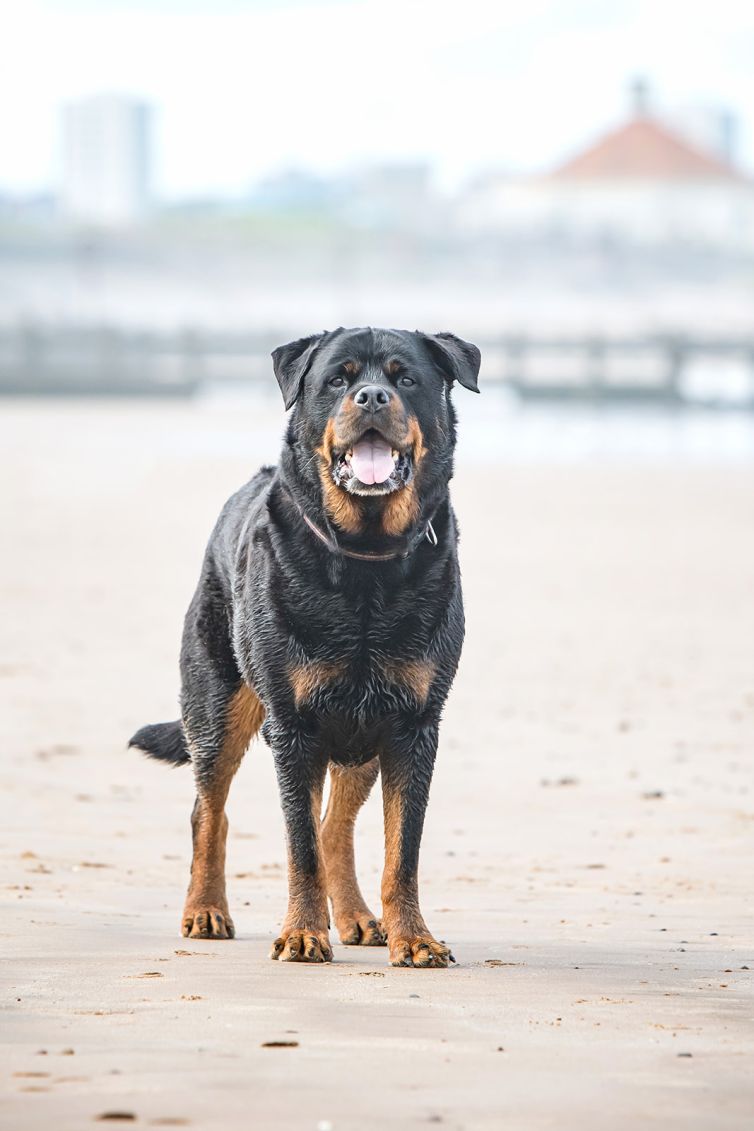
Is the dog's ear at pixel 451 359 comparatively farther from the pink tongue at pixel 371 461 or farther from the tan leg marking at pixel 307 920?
the tan leg marking at pixel 307 920

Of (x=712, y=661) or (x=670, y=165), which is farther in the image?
(x=670, y=165)

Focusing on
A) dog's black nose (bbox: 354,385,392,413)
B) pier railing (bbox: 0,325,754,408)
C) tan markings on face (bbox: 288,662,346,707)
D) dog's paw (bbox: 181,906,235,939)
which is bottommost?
dog's paw (bbox: 181,906,235,939)

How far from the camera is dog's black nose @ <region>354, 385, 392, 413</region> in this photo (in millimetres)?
5059

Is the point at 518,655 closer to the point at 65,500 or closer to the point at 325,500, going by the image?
the point at 325,500

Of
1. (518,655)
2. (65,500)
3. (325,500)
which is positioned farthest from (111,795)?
(65,500)

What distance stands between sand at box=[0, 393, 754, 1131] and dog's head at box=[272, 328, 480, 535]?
1269 mm

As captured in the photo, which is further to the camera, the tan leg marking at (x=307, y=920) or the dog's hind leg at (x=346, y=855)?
the dog's hind leg at (x=346, y=855)

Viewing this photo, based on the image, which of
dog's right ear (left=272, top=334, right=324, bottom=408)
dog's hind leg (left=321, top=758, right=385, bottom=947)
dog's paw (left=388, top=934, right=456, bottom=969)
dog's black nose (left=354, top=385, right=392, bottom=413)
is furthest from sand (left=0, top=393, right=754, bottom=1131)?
dog's right ear (left=272, top=334, right=324, bottom=408)

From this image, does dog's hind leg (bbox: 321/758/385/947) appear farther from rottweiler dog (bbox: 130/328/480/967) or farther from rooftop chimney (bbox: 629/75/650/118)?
rooftop chimney (bbox: 629/75/650/118)

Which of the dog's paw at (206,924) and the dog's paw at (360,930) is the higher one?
the dog's paw at (206,924)

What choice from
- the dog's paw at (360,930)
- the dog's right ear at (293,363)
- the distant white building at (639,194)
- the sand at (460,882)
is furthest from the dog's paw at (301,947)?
the distant white building at (639,194)

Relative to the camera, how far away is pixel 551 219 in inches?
5866

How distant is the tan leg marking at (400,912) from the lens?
4.88 meters

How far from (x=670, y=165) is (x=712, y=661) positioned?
148m
